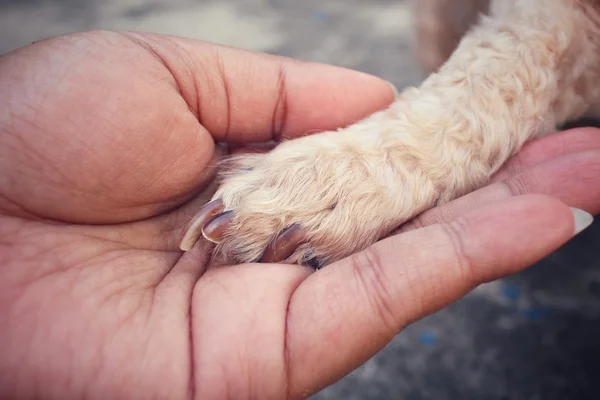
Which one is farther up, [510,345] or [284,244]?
[284,244]

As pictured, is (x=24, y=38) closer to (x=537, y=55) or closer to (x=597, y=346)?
(x=537, y=55)

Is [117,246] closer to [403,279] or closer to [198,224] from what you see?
[198,224]

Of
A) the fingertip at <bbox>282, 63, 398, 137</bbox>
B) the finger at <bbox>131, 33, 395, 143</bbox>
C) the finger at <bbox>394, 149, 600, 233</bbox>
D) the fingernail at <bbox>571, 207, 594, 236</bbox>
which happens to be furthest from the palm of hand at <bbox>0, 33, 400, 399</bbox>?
the fingernail at <bbox>571, 207, 594, 236</bbox>

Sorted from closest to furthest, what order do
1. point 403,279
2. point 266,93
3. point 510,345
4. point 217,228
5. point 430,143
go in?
point 403,279 < point 217,228 < point 430,143 < point 266,93 < point 510,345

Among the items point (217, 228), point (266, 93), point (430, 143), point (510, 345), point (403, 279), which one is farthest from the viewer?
point (510, 345)

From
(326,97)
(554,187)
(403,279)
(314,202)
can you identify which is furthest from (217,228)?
(554,187)

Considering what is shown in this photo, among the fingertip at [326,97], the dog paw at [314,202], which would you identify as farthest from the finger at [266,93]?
the dog paw at [314,202]

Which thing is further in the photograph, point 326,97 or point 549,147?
point 326,97

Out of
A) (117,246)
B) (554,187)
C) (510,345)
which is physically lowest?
(510,345)
